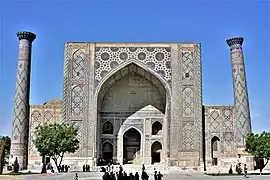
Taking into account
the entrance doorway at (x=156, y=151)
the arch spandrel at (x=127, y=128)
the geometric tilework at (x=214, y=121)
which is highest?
the geometric tilework at (x=214, y=121)

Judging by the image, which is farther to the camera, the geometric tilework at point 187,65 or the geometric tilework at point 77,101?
the geometric tilework at point 187,65

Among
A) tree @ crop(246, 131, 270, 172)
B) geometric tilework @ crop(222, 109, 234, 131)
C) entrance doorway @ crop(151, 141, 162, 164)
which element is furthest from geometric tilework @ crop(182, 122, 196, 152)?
tree @ crop(246, 131, 270, 172)

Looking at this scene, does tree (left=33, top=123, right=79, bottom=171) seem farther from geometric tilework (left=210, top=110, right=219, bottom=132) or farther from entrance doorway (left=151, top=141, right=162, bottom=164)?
geometric tilework (left=210, top=110, right=219, bottom=132)

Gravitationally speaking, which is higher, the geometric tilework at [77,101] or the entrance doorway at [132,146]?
the geometric tilework at [77,101]

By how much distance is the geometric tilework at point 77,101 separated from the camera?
24.1m

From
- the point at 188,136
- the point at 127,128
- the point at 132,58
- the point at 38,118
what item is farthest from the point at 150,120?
the point at 38,118

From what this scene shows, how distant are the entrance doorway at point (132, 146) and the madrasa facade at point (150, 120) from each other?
1.38 feet

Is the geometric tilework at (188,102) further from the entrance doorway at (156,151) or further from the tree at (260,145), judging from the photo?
the tree at (260,145)

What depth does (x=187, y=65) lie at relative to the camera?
2488 centimetres

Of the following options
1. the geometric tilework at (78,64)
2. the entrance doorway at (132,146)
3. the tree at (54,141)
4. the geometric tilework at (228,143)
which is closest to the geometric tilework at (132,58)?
the geometric tilework at (78,64)

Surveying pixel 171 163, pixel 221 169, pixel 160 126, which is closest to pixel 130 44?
pixel 160 126

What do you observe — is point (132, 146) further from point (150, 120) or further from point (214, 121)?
point (214, 121)

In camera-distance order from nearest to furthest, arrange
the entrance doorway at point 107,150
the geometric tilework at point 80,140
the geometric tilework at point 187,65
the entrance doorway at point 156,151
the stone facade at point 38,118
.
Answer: the geometric tilework at point 80,140, the stone facade at point 38,118, the geometric tilework at point 187,65, the entrance doorway at point 107,150, the entrance doorway at point 156,151

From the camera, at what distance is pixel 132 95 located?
2683cm
